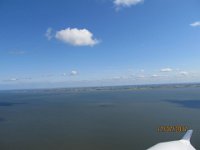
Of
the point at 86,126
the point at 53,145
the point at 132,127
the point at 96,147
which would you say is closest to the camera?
the point at 96,147

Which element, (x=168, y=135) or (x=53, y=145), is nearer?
(x=53, y=145)

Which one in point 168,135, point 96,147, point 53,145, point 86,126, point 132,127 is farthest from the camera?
point 86,126

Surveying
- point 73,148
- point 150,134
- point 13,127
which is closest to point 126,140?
point 150,134

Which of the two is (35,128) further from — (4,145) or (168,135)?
(168,135)

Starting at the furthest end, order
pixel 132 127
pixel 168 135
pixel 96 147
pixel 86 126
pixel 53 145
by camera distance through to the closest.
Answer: pixel 86 126 < pixel 132 127 < pixel 168 135 < pixel 53 145 < pixel 96 147

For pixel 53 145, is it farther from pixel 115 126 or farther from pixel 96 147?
pixel 115 126

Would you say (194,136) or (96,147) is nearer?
(96,147)

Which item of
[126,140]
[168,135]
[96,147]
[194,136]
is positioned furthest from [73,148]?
[194,136]

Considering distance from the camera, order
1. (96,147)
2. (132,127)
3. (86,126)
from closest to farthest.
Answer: (96,147), (132,127), (86,126)
